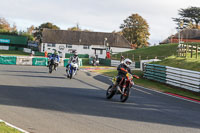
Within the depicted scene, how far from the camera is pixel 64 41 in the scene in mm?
92188

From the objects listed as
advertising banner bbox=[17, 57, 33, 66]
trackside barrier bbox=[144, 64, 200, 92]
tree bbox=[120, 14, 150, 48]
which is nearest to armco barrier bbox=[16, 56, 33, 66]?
advertising banner bbox=[17, 57, 33, 66]

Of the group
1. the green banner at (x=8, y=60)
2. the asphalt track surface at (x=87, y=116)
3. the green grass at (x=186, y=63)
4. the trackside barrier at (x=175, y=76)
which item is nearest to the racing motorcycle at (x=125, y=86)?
the asphalt track surface at (x=87, y=116)

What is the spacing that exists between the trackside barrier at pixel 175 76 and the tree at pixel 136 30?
72.0 meters

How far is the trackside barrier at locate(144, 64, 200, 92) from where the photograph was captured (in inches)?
773

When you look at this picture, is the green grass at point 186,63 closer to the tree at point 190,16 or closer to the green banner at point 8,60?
the green banner at point 8,60

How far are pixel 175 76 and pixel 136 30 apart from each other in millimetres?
77905

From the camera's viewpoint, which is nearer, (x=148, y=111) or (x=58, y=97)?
(x=148, y=111)

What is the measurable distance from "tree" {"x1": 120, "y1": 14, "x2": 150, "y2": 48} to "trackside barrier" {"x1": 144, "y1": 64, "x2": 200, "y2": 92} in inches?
2837

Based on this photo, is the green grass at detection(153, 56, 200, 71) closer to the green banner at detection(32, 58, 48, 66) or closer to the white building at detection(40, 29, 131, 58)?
the green banner at detection(32, 58, 48, 66)

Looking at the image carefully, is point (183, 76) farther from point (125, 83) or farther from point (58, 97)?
point (58, 97)

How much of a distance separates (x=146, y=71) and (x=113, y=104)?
51.5 feet

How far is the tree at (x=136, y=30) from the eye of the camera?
323ft

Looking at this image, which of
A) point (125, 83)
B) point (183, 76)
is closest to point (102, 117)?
point (125, 83)

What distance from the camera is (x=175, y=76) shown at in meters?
22.3
